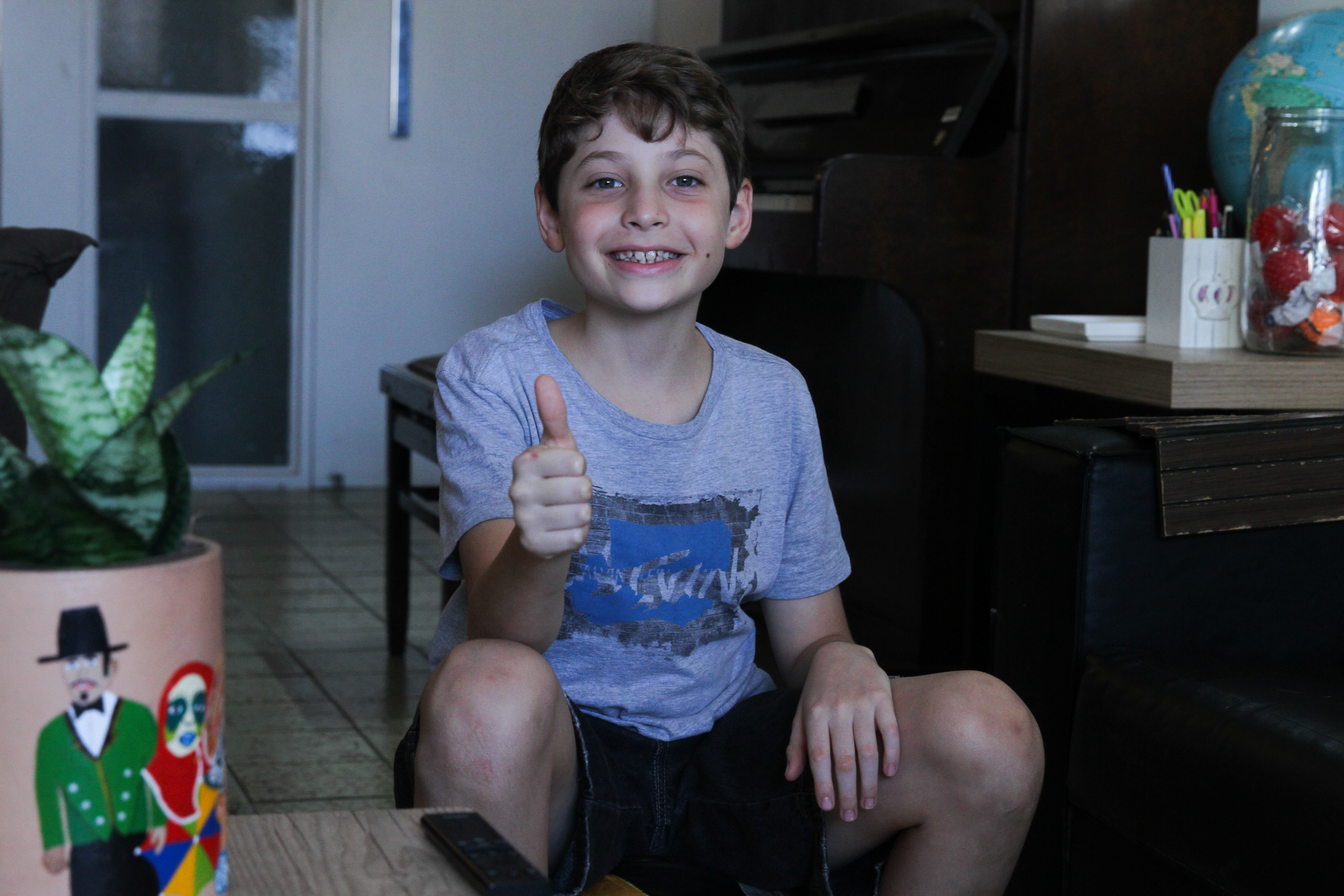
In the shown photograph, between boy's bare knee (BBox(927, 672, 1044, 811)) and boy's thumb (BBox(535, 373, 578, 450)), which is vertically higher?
boy's thumb (BBox(535, 373, 578, 450))

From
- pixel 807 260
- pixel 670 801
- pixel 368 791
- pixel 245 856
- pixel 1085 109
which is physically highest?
pixel 1085 109

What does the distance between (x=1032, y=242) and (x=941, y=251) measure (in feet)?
0.51

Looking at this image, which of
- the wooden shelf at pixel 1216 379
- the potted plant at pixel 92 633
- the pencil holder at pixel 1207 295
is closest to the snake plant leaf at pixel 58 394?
the potted plant at pixel 92 633

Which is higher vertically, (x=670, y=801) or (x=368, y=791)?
(x=670, y=801)

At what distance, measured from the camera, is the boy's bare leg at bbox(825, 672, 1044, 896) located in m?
1.03

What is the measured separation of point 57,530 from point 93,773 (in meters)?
0.09

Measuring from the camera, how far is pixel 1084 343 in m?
1.77

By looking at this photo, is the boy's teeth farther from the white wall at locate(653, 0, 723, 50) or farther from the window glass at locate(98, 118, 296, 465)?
the window glass at locate(98, 118, 296, 465)

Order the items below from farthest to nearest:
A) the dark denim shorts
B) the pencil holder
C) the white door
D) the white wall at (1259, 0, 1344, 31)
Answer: the white door < the white wall at (1259, 0, 1344, 31) < the pencil holder < the dark denim shorts

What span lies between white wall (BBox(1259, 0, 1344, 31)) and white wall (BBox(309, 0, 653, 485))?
2.62m

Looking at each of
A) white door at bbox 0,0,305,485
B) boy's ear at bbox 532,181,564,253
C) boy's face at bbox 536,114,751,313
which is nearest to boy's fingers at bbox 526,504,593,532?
boy's face at bbox 536,114,751,313

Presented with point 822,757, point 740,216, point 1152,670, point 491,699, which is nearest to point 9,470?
point 491,699

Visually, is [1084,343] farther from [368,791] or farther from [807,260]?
[368,791]

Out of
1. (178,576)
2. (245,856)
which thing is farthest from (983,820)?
(178,576)
